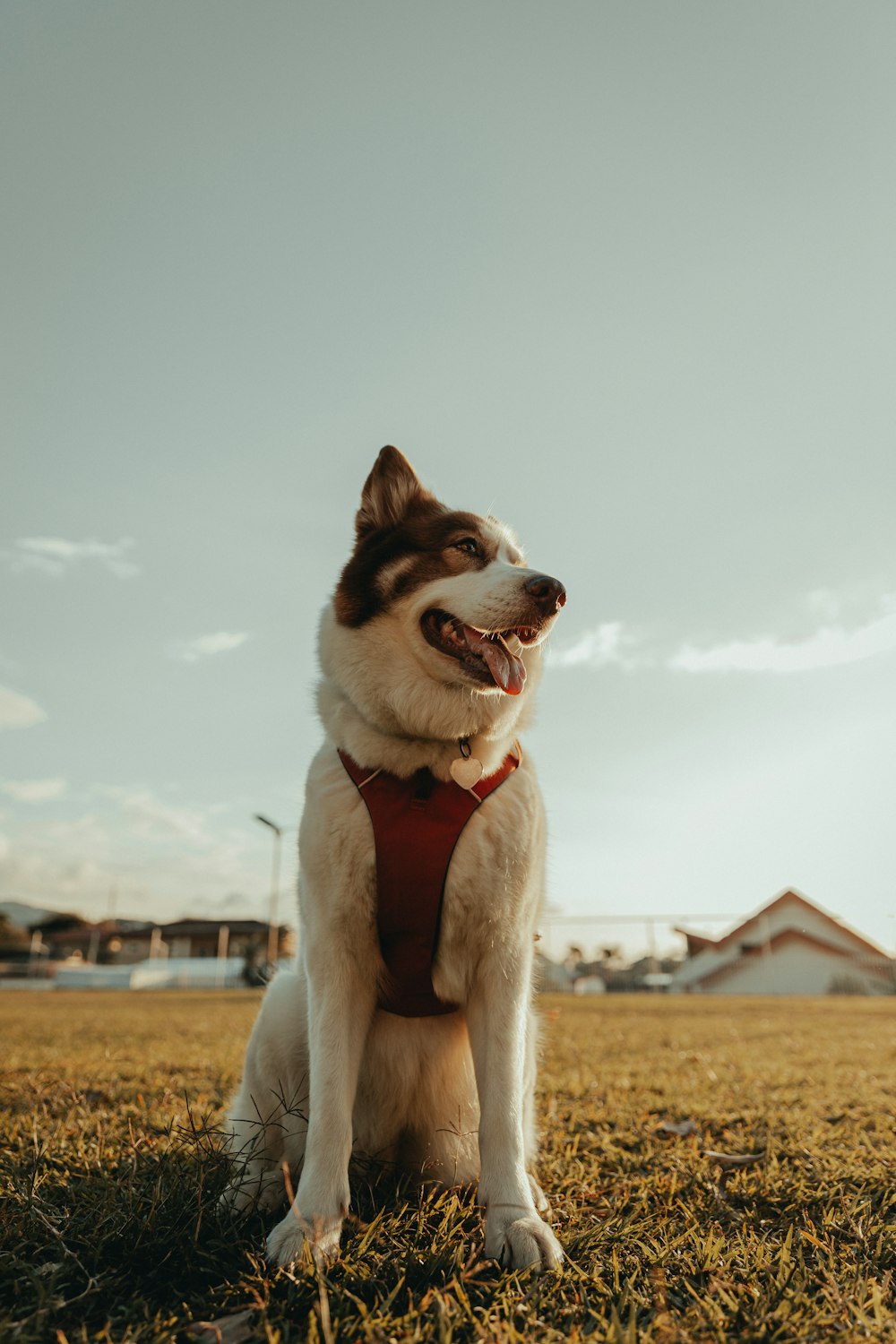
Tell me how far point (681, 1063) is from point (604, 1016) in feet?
20.6

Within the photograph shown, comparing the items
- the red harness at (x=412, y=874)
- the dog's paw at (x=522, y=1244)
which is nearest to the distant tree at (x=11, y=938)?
the red harness at (x=412, y=874)

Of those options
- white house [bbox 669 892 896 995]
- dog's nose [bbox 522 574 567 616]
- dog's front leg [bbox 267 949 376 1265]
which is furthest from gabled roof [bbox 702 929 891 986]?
dog's front leg [bbox 267 949 376 1265]

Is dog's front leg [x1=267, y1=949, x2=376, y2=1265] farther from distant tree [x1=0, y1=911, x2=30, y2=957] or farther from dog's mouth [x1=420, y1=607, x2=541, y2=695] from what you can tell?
distant tree [x1=0, y1=911, x2=30, y2=957]

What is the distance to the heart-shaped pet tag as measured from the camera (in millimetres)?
2553

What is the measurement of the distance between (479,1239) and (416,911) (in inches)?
34.2

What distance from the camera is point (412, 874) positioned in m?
2.36

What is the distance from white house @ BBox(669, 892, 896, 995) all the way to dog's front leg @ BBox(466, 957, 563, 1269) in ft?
95.6

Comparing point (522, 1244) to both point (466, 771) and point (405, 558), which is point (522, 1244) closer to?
point (466, 771)

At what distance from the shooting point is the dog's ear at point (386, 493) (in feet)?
10.1

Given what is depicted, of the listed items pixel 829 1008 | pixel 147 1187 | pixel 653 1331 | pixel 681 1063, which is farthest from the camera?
pixel 829 1008

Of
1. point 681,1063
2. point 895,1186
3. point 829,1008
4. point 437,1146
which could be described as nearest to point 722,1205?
point 895,1186

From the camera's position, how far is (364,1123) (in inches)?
103

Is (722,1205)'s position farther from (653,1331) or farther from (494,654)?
(494,654)

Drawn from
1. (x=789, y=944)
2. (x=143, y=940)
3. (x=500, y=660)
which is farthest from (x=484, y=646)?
(x=143, y=940)
